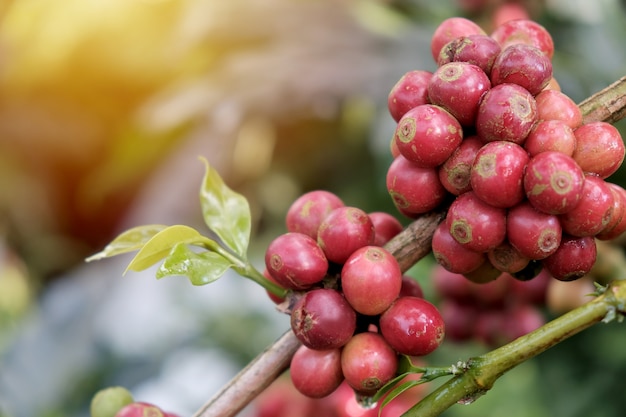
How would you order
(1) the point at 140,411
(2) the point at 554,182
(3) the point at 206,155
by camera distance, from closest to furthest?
(2) the point at 554,182, (1) the point at 140,411, (3) the point at 206,155

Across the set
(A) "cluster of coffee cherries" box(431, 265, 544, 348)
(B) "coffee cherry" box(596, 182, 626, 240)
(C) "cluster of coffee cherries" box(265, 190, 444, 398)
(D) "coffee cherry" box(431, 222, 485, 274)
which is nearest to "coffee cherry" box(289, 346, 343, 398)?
(C) "cluster of coffee cherries" box(265, 190, 444, 398)

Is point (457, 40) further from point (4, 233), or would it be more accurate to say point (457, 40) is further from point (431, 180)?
point (4, 233)

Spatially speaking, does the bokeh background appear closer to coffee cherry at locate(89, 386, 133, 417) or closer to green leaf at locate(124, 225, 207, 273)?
coffee cherry at locate(89, 386, 133, 417)

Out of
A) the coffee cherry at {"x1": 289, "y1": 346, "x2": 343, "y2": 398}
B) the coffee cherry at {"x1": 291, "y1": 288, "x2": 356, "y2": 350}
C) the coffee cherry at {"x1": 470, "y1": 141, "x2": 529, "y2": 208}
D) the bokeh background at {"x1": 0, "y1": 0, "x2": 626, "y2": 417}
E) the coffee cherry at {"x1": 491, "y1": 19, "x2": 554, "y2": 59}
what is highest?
the coffee cherry at {"x1": 491, "y1": 19, "x2": 554, "y2": 59}

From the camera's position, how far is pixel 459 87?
1.55 feet

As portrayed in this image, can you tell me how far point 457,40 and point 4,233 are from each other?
1.80 meters

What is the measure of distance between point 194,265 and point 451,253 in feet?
0.60

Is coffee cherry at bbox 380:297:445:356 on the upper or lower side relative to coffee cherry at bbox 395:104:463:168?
lower

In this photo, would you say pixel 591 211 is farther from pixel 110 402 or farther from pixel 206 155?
pixel 206 155

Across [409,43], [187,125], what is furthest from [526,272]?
[187,125]

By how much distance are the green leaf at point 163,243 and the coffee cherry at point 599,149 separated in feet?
0.90

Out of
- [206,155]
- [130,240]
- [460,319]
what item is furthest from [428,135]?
[206,155]

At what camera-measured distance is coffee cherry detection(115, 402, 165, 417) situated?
21.2 inches

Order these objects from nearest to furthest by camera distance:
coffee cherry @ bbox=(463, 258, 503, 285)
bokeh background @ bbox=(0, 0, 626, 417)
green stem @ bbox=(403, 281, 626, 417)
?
green stem @ bbox=(403, 281, 626, 417) → coffee cherry @ bbox=(463, 258, 503, 285) → bokeh background @ bbox=(0, 0, 626, 417)
